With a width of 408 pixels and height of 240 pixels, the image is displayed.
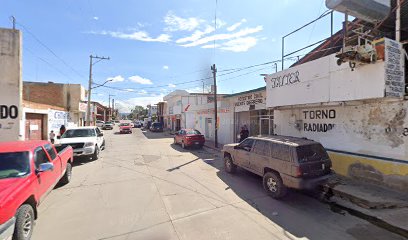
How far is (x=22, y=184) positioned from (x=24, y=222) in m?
0.70

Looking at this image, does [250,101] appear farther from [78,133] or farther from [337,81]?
[78,133]

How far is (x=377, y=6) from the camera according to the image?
6891mm

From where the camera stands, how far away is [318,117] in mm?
10031

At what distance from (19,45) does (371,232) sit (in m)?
16.3

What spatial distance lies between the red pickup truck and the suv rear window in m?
6.32

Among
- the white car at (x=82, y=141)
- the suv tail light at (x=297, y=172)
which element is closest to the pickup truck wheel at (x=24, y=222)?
the suv tail light at (x=297, y=172)

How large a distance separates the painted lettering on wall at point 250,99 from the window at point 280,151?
7.10 m

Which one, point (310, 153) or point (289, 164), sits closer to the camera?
point (289, 164)

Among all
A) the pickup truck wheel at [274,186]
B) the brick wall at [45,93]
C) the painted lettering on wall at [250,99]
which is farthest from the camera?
the brick wall at [45,93]

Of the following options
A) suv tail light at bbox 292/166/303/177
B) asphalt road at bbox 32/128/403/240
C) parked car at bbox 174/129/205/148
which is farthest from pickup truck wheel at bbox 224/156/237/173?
parked car at bbox 174/129/205/148

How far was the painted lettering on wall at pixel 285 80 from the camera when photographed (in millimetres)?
10073

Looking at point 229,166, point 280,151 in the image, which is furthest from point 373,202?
point 229,166

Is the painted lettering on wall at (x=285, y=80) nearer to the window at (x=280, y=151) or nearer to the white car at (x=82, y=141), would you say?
the window at (x=280, y=151)

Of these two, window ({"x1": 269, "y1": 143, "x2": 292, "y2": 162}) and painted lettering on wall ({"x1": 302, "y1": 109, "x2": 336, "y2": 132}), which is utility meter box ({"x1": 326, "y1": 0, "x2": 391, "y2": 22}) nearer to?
painted lettering on wall ({"x1": 302, "y1": 109, "x2": 336, "y2": 132})
